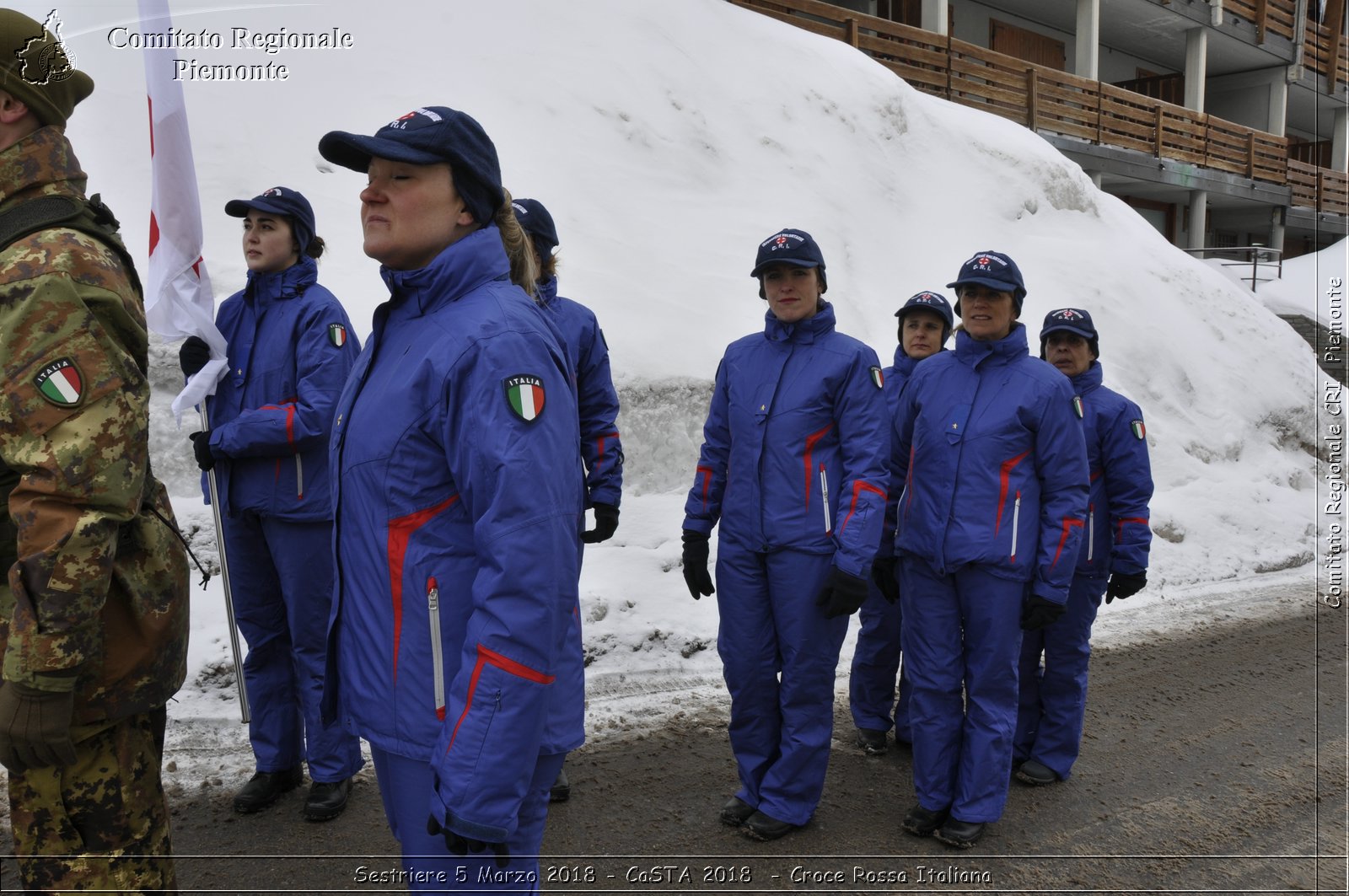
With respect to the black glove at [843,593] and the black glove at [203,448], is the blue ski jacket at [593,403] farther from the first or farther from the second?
the black glove at [203,448]

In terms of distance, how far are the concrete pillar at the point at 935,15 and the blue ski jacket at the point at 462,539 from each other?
58.8ft

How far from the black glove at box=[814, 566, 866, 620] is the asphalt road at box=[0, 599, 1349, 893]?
99 centimetres

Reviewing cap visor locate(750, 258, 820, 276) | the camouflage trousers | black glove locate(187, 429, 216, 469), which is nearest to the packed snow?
black glove locate(187, 429, 216, 469)

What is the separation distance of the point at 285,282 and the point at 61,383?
2069 mm

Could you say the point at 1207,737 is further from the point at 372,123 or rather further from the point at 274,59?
the point at 274,59

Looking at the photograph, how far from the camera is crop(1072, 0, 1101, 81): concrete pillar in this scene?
21.7m

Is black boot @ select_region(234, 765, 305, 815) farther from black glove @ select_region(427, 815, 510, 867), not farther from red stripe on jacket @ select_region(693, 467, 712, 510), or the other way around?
black glove @ select_region(427, 815, 510, 867)

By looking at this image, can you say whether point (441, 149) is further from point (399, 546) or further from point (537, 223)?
point (537, 223)

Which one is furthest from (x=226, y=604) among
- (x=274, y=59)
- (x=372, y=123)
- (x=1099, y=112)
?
(x=1099, y=112)

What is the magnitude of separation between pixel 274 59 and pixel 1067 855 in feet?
30.2

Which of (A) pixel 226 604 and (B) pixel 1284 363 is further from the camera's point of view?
(B) pixel 1284 363

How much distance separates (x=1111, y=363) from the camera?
37.7 ft

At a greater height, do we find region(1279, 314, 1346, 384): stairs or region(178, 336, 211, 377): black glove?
region(178, 336, 211, 377): black glove

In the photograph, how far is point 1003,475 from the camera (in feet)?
13.9
